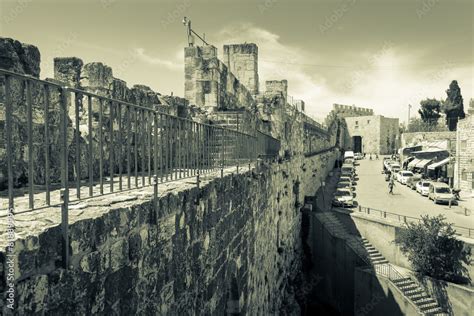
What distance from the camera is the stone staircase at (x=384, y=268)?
41.0ft

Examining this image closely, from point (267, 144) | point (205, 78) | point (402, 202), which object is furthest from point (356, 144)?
point (267, 144)

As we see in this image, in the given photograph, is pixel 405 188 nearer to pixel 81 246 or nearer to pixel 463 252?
pixel 463 252

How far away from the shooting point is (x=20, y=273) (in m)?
1.44

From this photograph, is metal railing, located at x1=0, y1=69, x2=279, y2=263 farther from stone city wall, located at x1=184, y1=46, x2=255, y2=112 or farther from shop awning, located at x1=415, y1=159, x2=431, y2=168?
shop awning, located at x1=415, y1=159, x2=431, y2=168

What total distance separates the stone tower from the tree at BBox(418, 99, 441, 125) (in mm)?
34391

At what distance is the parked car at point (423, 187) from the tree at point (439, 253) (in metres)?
8.33

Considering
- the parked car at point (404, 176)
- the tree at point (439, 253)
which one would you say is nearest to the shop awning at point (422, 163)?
the parked car at point (404, 176)

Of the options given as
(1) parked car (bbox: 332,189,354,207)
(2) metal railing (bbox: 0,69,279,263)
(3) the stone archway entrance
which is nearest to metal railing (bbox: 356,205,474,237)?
(1) parked car (bbox: 332,189,354,207)

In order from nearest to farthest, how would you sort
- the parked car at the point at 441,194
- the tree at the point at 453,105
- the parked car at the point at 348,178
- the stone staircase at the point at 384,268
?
the stone staircase at the point at 384,268 → the parked car at the point at 441,194 → the parked car at the point at 348,178 → the tree at the point at 453,105

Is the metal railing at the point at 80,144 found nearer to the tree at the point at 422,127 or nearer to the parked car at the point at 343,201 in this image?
the parked car at the point at 343,201

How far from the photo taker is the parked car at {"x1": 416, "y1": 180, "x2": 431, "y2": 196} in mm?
21297

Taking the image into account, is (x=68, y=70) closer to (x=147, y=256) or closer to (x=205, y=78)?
(x=147, y=256)

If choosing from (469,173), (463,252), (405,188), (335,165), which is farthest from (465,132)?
(335,165)

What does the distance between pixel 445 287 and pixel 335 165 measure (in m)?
Result: 28.3
